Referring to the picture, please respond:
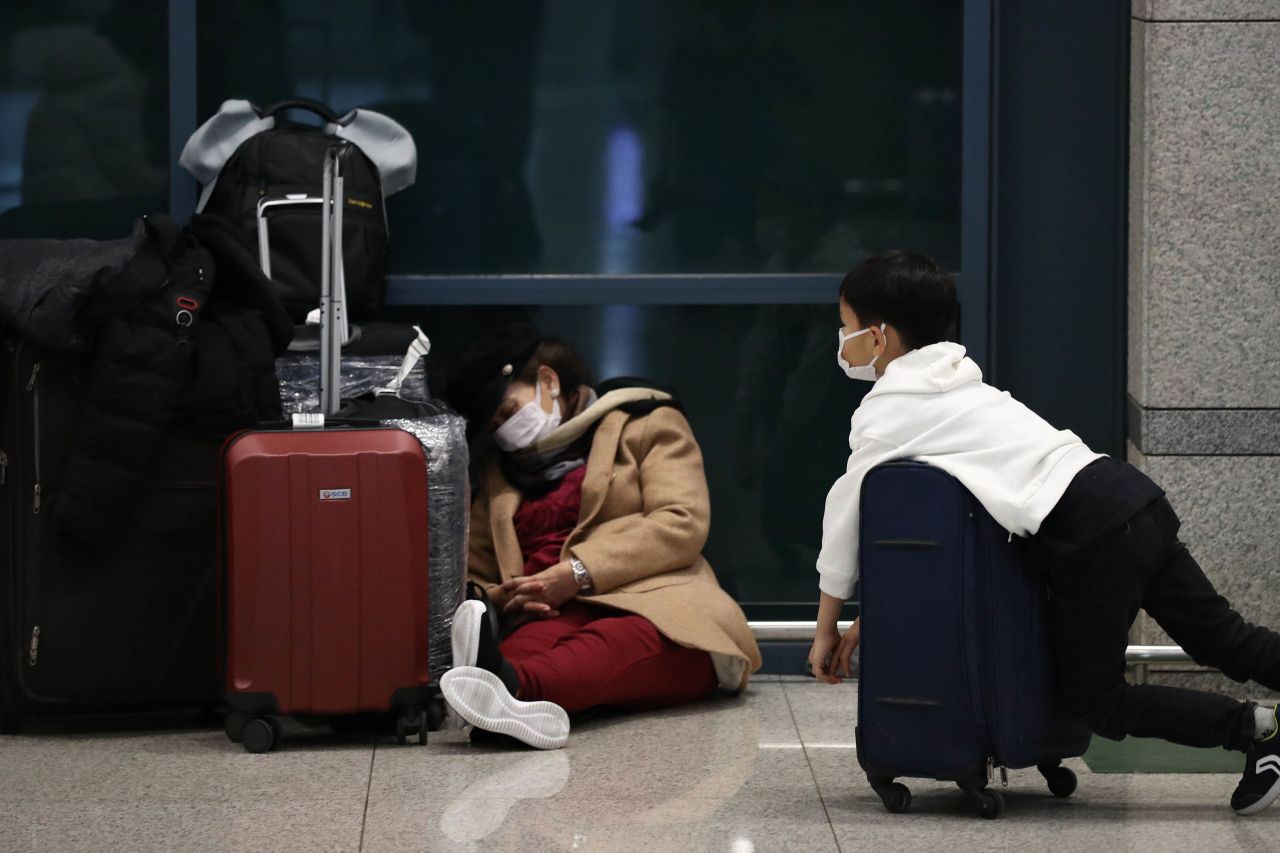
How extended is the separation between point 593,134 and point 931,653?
1.94 metres

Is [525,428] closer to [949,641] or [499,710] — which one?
[499,710]

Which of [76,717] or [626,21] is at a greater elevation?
[626,21]

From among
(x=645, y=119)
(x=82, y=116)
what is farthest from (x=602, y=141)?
(x=82, y=116)

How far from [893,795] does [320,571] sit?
1271 millimetres

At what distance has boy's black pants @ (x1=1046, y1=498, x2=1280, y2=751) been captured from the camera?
317 cm

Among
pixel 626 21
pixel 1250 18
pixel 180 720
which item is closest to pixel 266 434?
pixel 180 720

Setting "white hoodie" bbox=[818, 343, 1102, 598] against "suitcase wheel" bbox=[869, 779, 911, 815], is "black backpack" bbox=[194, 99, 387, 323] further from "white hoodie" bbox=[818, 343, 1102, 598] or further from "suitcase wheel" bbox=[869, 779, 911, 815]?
"suitcase wheel" bbox=[869, 779, 911, 815]

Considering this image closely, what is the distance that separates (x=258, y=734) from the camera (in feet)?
12.2

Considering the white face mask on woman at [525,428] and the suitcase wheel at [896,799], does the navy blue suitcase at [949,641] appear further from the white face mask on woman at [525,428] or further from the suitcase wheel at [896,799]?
the white face mask on woman at [525,428]

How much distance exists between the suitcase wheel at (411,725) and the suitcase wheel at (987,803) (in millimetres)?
1196

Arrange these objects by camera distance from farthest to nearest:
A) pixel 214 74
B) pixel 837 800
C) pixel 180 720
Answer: pixel 214 74
pixel 180 720
pixel 837 800

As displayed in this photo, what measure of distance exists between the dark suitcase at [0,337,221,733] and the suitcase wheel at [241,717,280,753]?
0.29m

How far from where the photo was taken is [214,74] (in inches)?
179

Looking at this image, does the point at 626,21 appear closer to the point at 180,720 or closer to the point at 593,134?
the point at 593,134
